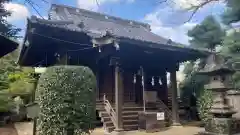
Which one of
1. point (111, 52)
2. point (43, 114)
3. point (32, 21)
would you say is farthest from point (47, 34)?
point (43, 114)

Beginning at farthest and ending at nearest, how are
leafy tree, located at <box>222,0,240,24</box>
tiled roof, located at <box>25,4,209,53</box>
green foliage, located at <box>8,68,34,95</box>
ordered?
leafy tree, located at <box>222,0,240,24</box>, tiled roof, located at <box>25,4,209,53</box>, green foliage, located at <box>8,68,34,95</box>

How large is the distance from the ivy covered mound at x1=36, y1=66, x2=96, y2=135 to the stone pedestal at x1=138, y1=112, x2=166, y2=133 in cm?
415

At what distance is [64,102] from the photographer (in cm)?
617

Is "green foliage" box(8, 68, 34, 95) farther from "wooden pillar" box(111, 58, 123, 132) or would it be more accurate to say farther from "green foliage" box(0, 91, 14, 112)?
"wooden pillar" box(111, 58, 123, 132)

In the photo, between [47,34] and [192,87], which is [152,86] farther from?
[47,34]

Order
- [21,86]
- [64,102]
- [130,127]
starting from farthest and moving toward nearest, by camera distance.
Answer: [21,86]
[130,127]
[64,102]

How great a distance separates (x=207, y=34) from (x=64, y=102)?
13.4 meters

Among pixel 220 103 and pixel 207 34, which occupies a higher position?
pixel 207 34

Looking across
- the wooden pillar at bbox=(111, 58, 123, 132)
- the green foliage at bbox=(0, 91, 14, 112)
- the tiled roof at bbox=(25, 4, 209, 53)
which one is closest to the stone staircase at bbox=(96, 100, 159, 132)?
the wooden pillar at bbox=(111, 58, 123, 132)

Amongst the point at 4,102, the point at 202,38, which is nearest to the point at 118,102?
the point at 4,102

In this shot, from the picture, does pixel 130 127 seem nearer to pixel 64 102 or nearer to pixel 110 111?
pixel 110 111

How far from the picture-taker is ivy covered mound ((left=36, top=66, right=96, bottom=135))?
20.2 feet

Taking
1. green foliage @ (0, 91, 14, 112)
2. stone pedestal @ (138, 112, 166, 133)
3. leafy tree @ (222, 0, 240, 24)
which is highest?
leafy tree @ (222, 0, 240, 24)

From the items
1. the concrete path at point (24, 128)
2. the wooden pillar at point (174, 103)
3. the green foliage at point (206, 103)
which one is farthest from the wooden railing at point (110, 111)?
the green foliage at point (206, 103)
